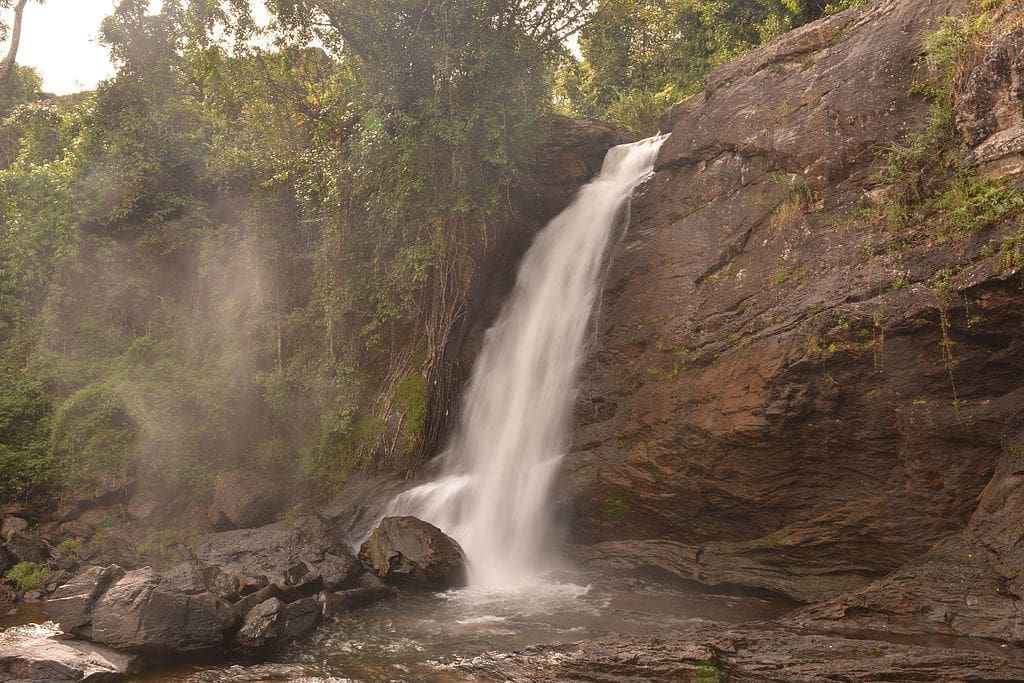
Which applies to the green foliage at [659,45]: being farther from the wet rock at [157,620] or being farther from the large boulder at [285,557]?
the wet rock at [157,620]

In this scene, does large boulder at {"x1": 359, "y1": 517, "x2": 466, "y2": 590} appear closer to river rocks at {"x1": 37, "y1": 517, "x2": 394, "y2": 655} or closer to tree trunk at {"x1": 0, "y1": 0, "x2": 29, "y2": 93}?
river rocks at {"x1": 37, "y1": 517, "x2": 394, "y2": 655}

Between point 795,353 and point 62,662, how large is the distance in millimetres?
7929

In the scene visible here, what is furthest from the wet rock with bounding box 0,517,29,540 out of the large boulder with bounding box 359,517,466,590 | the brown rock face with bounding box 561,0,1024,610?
the brown rock face with bounding box 561,0,1024,610

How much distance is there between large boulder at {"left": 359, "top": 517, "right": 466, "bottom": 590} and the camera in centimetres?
965

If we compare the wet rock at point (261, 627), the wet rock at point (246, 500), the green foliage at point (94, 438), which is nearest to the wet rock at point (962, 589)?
the wet rock at point (261, 627)

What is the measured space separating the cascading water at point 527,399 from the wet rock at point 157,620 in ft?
11.8

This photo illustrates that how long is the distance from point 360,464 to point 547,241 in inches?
215

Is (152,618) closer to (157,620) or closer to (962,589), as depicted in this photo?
(157,620)

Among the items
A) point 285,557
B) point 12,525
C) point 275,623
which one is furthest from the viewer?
point 12,525

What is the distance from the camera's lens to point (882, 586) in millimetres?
7434

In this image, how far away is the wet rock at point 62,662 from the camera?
6.45 m

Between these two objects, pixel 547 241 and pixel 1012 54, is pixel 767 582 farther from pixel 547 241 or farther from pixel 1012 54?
pixel 547 241

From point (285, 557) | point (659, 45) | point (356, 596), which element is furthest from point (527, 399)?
point (659, 45)

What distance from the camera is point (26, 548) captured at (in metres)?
11.4
